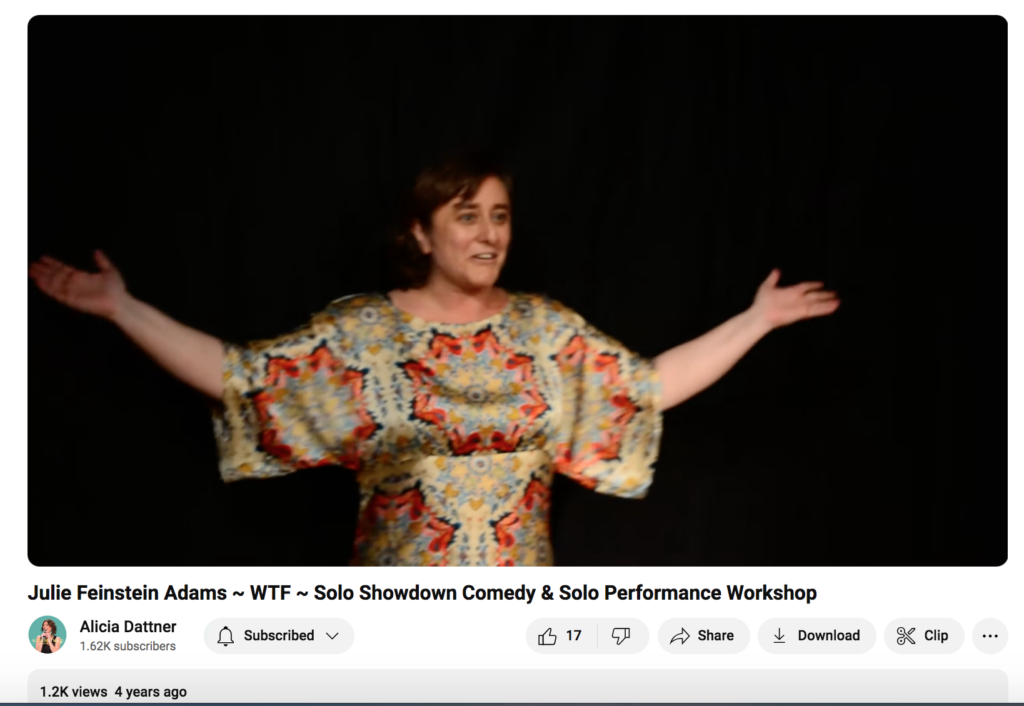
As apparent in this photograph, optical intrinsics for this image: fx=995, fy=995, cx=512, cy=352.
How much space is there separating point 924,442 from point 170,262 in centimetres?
135

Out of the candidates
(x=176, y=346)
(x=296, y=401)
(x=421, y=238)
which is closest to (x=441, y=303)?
(x=421, y=238)

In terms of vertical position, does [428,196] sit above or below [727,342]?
above

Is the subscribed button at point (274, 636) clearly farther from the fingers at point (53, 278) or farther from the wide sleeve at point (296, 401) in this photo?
the fingers at point (53, 278)

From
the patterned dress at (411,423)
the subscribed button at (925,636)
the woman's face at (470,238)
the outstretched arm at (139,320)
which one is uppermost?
the woman's face at (470,238)

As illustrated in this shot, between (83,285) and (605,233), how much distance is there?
0.86 m

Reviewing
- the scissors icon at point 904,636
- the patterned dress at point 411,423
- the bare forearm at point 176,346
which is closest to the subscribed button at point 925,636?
the scissors icon at point 904,636

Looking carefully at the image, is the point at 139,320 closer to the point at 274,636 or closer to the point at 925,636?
the point at 274,636

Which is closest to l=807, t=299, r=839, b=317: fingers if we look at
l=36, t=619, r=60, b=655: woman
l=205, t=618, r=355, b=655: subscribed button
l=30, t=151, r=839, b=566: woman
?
l=30, t=151, r=839, b=566: woman

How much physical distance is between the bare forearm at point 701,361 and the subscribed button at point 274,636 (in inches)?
25.7

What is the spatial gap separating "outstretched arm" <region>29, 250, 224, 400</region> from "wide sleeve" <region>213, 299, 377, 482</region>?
1.3 inches

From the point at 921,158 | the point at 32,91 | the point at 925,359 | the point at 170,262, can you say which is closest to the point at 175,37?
the point at 32,91

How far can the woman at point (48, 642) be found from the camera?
4.96 feet

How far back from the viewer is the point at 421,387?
156 cm

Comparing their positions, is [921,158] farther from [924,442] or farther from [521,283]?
[521,283]
